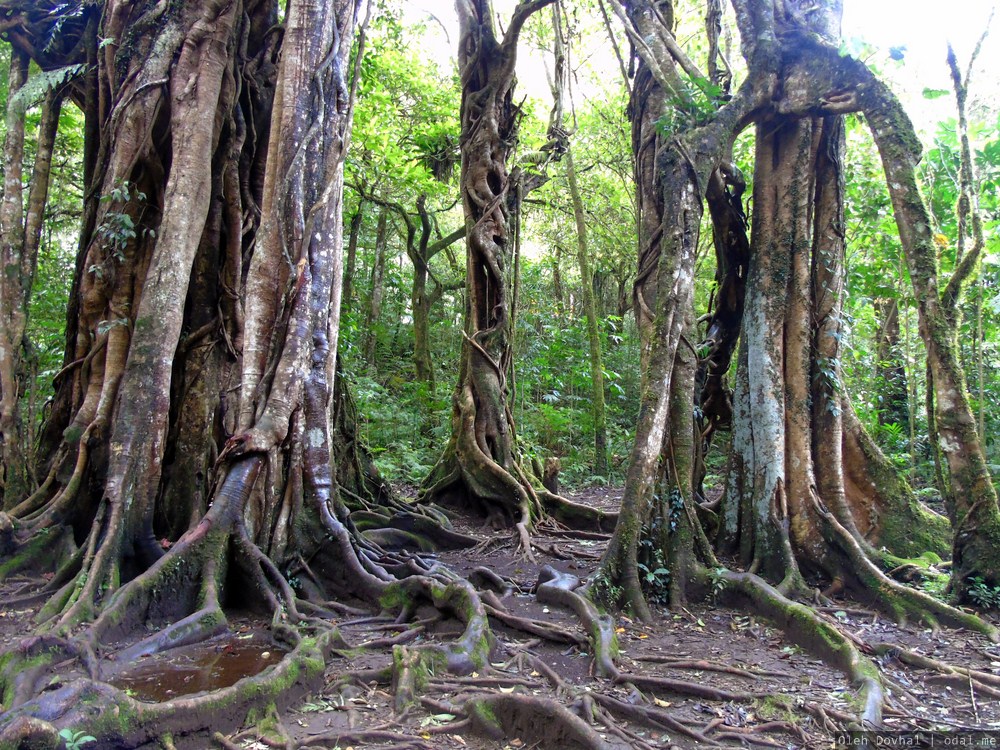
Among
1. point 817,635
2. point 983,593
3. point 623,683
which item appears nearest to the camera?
point 623,683

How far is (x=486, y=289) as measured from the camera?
8.38 metres

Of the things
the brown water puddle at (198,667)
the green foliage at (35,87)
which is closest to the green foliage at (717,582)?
the brown water puddle at (198,667)

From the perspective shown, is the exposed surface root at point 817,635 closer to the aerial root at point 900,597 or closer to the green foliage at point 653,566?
the green foliage at point 653,566

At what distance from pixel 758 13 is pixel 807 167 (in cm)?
131

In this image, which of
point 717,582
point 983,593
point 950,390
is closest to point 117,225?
point 717,582

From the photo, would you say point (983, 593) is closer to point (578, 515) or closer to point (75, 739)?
point (578, 515)

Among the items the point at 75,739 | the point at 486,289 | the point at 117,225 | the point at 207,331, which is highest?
the point at 486,289

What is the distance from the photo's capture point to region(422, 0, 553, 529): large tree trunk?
7602 millimetres

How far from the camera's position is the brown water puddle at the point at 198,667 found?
311 centimetres

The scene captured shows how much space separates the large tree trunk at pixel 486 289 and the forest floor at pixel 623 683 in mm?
3196

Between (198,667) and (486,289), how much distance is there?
579 centimetres

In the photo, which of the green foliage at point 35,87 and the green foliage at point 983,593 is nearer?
the green foliage at point 983,593

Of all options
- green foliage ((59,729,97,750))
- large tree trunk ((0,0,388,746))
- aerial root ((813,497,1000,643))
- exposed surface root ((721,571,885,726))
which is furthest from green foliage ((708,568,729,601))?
green foliage ((59,729,97,750))

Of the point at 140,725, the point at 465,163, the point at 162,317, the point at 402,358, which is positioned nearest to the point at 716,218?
the point at 465,163
